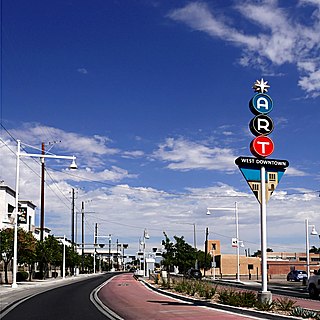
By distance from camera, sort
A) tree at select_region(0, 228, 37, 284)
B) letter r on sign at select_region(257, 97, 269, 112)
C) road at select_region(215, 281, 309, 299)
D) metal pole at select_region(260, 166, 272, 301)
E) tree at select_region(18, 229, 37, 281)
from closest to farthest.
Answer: metal pole at select_region(260, 166, 272, 301) → letter r on sign at select_region(257, 97, 269, 112) → road at select_region(215, 281, 309, 299) → tree at select_region(0, 228, 37, 284) → tree at select_region(18, 229, 37, 281)

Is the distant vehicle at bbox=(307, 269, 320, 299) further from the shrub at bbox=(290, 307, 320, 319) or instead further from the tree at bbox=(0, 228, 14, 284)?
the tree at bbox=(0, 228, 14, 284)

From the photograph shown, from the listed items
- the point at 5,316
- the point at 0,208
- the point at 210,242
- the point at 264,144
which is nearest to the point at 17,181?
the point at 5,316

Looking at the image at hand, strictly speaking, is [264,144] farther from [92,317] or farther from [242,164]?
[92,317]

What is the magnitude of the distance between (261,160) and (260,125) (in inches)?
48.3

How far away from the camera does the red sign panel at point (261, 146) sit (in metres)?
19.7

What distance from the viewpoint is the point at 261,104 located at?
65.8 feet

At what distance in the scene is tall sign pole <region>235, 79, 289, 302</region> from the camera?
775 inches

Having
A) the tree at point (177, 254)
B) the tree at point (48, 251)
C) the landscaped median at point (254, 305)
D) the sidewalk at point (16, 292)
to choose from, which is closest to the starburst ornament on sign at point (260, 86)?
the landscaped median at point (254, 305)

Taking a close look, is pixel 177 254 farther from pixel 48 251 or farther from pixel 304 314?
pixel 304 314

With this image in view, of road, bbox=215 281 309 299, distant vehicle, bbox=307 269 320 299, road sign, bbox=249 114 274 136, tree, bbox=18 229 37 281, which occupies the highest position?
road sign, bbox=249 114 274 136

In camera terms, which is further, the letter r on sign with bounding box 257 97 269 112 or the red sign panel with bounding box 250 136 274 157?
the letter r on sign with bounding box 257 97 269 112

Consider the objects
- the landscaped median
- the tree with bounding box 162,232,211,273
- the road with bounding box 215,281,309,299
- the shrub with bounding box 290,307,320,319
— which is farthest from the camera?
the tree with bounding box 162,232,211,273

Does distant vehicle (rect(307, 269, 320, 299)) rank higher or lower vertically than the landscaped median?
lower

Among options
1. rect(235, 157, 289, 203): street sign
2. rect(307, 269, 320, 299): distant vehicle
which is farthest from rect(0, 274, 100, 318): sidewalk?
rect(307, 269, 320, 299): distant vehicle
